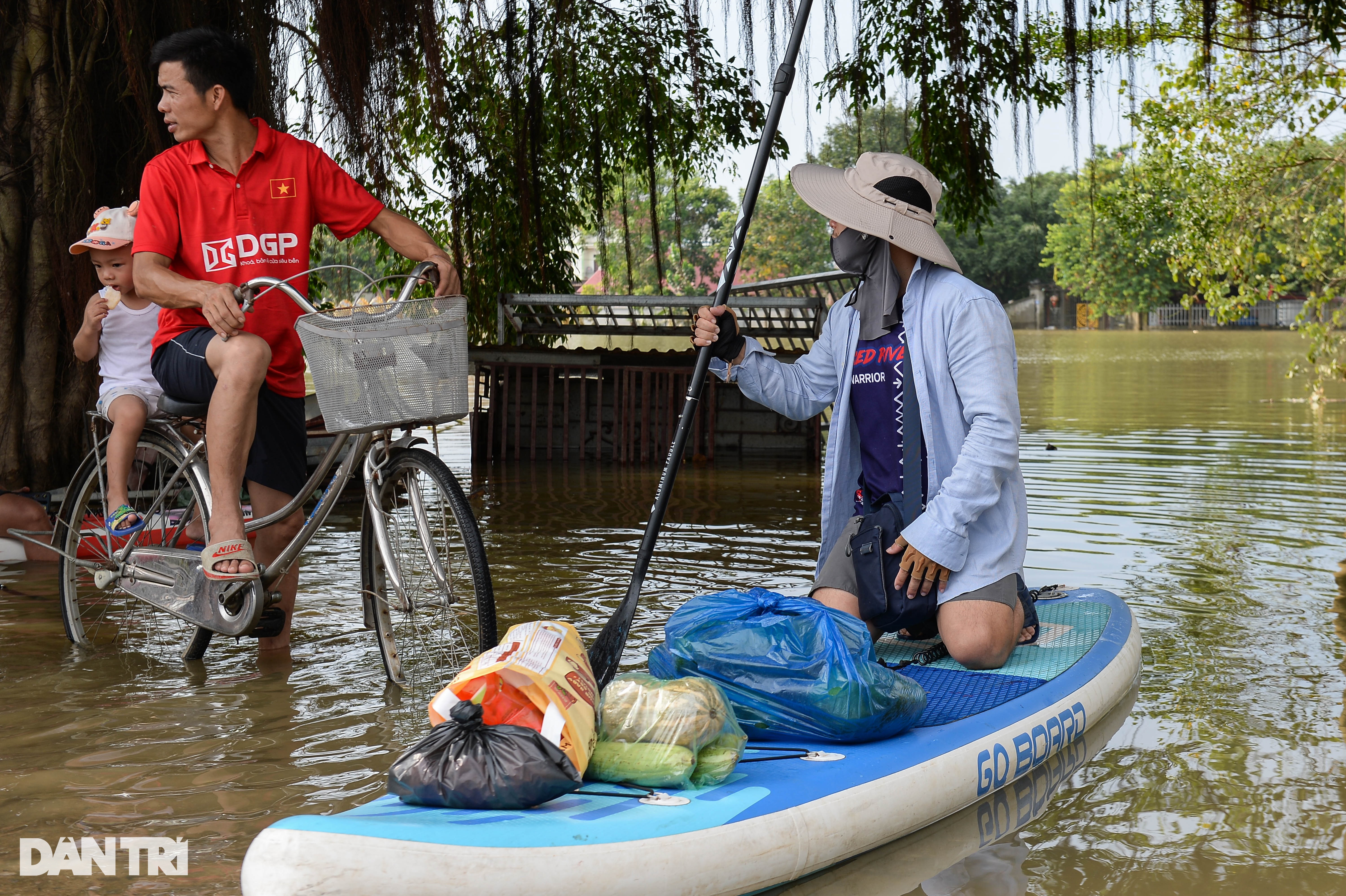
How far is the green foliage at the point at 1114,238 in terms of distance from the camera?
3.96 m

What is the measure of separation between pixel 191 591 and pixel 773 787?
2504 millimetres

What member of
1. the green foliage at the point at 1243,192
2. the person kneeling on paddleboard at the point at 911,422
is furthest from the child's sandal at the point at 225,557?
the green foliage at the point at 1243,192

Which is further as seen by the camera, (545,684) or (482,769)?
(545,684)

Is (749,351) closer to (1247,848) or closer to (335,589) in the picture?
(1247,848)

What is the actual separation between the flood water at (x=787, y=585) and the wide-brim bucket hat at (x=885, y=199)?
1607mm

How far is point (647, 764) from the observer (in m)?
2.55

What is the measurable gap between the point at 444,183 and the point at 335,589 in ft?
7.06

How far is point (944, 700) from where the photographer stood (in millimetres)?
3281

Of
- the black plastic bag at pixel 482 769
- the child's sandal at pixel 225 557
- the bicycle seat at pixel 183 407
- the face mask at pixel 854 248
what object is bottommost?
the black plastic bag at pixel 482 769

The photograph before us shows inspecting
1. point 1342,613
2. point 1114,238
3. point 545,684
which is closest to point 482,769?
point 545,684

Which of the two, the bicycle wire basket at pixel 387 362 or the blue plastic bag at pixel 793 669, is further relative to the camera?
the bicycle wire basket at pixel 387 362

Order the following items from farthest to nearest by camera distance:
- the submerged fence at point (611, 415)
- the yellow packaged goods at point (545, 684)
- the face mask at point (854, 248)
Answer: the submerged fence at point (611, 415) < the face mask at point (854, 248) < the yellow packaged goods at point (545, 684)

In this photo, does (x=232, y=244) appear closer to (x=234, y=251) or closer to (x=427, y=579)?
(x=234, y=251)

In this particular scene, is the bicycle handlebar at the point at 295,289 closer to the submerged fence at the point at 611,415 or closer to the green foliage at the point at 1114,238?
the green foliage at the point at 1114,238
